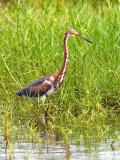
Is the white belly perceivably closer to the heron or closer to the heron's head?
the heron

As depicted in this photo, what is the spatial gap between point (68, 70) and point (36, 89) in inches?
21.7

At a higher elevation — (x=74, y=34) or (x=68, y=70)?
(x=74, y=34)

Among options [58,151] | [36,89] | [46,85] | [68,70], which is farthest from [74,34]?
[58,151]

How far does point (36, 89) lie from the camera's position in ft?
Answer: 30.2

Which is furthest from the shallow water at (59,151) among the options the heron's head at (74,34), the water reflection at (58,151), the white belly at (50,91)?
the heron's head at (74,34)

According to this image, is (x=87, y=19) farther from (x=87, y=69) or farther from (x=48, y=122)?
(x=48, y=122)

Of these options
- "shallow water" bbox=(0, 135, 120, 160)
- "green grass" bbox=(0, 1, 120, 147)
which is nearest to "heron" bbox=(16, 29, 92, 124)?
"green grass" bbox=(0, 1, 120, 147)

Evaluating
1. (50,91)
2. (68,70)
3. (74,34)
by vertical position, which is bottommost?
(50,91)

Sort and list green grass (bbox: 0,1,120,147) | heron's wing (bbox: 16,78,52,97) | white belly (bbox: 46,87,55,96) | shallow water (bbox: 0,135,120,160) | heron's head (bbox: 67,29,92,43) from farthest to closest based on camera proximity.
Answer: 1. heron's head (bbox: 67,29,92,43)
2. white belly (bbox: 46,87,55,96)
3. heron's wing (bbox: 16,78,52,97)
4. green grass (bbox: 0,1,120,147)
5. shallow water (bbox: 0,135,120,160)

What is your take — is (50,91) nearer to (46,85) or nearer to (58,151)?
(46,85)

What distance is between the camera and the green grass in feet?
28.5

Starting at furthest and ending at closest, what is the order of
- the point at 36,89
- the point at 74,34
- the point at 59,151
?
the point at 74,34
the point at 36,89
the point at 59,151

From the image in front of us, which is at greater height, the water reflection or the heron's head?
the heron's head

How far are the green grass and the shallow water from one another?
42cm
